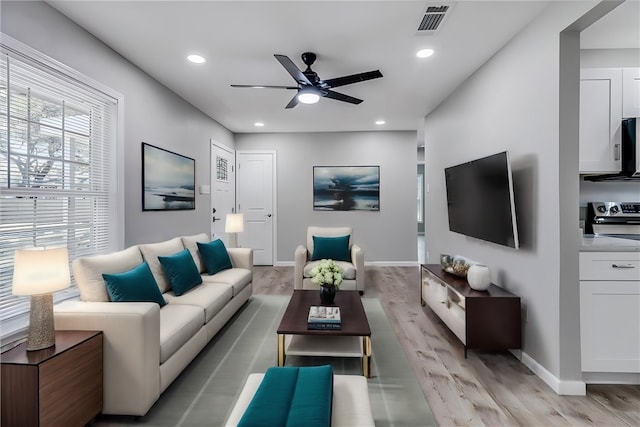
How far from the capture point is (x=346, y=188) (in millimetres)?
5824

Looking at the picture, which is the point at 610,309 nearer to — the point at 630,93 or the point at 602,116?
the point at 602,116

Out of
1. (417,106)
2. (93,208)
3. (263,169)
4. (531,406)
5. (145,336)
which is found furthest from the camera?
(263,169)

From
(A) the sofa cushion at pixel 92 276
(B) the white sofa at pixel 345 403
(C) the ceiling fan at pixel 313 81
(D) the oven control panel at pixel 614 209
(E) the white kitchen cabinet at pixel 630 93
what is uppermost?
(C) the ceiling fan at pixel 313 81

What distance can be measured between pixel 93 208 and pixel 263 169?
3568 mm

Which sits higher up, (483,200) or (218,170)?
(218,170)

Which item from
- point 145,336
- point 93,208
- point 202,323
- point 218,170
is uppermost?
point 218,170

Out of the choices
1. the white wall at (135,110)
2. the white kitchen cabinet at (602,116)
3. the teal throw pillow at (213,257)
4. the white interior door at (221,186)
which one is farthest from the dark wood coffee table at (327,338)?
the white interior door at (221,186)

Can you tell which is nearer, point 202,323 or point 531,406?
point 531,406

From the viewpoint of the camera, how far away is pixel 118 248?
2732 millimetres

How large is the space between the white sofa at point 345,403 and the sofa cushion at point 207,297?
1223mm

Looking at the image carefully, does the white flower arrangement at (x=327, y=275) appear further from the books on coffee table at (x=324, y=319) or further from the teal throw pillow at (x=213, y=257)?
the teal throw pillow at (x=213, y=257)

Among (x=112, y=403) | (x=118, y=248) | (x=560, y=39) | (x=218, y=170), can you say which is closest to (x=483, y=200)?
(x=560, y=39)

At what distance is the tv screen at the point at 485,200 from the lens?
2350mm

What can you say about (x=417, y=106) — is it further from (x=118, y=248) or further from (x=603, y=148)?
(x=118, y=248)
